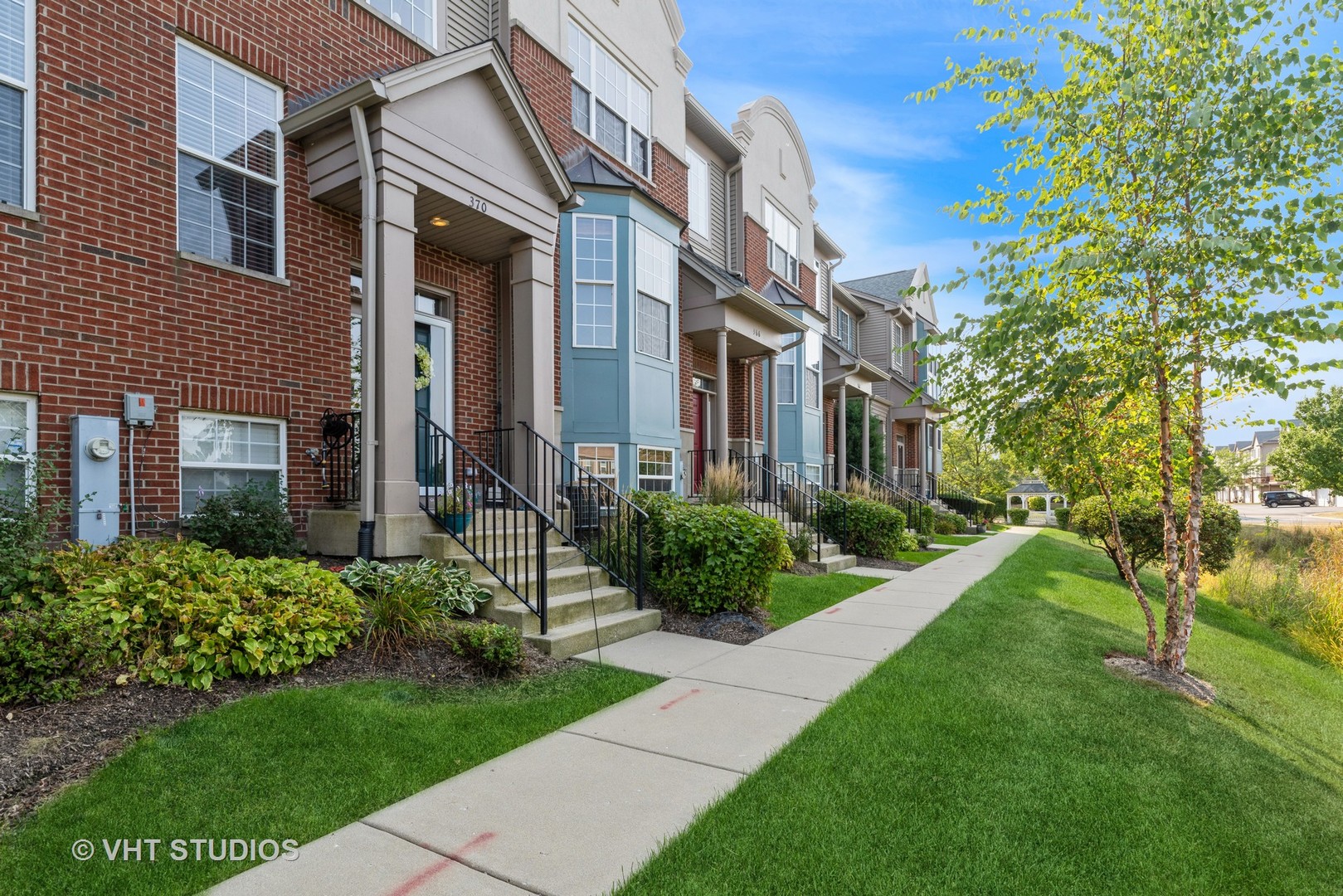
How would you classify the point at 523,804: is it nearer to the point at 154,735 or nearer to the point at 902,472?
the point at 154,735

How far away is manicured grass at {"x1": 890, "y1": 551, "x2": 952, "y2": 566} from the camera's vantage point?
13320mm

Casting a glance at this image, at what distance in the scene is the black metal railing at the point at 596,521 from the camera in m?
7.14

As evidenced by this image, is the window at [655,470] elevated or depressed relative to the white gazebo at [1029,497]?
elevated

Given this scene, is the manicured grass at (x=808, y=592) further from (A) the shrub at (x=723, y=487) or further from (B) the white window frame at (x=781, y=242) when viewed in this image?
(B) the white window frame at (x=781, y=242)

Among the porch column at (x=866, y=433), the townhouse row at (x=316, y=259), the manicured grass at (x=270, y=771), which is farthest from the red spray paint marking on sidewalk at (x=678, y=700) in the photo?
the porch column at (x=866, y=433)

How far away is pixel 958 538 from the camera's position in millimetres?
19328

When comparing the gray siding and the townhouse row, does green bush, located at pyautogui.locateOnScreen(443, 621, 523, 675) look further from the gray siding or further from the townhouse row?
the gray siding

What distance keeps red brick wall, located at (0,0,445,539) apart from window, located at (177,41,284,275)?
0.42 ft

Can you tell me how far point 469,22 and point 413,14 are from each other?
0.93 metres

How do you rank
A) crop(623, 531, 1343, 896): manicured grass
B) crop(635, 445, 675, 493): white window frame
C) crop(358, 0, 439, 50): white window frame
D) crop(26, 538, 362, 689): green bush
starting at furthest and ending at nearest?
crop(635, 445, 675, 493): white window frame, crop(358, 0, 439, 50): white window frame, crop(26, 538, 362, 689): green bush, crop(623, 531, 1343, 896): manicured grass

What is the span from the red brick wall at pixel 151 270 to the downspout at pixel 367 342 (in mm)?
967

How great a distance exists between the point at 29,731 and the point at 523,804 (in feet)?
8.21

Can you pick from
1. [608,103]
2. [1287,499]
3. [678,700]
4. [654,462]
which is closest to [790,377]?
[654,462]

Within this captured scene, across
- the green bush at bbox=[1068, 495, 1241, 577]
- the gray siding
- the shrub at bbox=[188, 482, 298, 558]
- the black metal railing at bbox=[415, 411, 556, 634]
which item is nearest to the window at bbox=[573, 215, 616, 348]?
the gray siding
